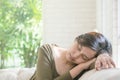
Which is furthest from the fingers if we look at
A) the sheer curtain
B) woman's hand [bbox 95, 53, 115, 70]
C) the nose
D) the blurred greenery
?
the blurred greenery

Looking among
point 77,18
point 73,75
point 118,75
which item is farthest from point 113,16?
point 118,75

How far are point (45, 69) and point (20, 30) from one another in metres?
2.07

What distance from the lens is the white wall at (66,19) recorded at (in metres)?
3.58

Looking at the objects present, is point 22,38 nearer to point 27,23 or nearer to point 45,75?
point 27,23

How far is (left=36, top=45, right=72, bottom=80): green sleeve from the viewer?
1685mm

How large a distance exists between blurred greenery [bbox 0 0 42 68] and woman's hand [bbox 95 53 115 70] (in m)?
2.24

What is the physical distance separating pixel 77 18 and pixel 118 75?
8.32 feet

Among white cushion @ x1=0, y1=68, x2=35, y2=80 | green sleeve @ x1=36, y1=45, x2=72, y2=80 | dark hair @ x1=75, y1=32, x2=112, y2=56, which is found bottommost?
white cushion @ x1=0, y1=68, x2=35, y2=80

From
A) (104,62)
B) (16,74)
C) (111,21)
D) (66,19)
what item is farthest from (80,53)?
(66,19)

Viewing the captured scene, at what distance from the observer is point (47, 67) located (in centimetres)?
178

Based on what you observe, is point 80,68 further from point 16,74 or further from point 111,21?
point 111,21

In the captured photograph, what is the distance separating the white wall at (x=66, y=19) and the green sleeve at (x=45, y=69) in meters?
1.73

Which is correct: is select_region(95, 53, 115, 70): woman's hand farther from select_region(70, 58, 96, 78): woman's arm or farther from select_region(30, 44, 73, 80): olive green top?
select_region(30, 44, 73, 80): olive green top

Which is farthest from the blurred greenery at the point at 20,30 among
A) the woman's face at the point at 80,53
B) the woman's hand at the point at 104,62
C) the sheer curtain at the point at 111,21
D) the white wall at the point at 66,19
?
the woman's hand at the point at 104,62
